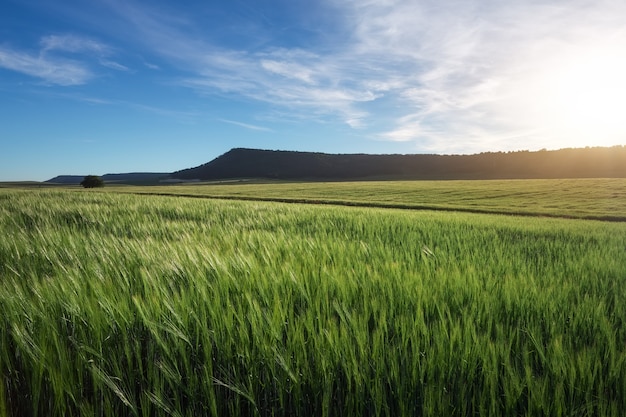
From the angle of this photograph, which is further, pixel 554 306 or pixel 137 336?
pixel 554 306

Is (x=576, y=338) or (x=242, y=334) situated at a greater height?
(x=242, y=334)

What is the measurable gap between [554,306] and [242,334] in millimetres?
1899

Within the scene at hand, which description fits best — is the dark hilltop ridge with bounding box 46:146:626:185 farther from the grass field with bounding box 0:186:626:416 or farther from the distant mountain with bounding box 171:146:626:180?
the grass field with bounding box 0:186:626:416

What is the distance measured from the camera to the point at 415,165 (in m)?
133

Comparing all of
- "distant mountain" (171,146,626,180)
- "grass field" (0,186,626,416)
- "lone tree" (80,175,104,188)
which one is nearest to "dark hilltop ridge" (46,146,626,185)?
"distant mountain" (171,146,626,180)

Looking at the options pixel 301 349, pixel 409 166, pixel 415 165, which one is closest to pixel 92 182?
pixel 409 166

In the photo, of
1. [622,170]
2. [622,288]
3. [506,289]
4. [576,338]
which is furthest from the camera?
[622,170]

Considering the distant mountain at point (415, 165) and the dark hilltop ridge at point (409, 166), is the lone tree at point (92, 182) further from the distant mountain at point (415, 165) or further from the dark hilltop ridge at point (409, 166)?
the distant mountain at point (415, 165)

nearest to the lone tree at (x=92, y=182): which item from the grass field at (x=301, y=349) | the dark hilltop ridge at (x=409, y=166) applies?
the dark hilltop ridge at (x=409, y=166)

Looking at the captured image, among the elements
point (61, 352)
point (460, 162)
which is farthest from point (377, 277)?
point (460, 162)

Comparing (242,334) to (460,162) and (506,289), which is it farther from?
(460,162)

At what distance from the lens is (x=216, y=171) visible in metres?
171

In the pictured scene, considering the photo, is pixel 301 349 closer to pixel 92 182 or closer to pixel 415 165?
pixel 92 182

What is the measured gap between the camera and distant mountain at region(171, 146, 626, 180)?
94.8 meters
